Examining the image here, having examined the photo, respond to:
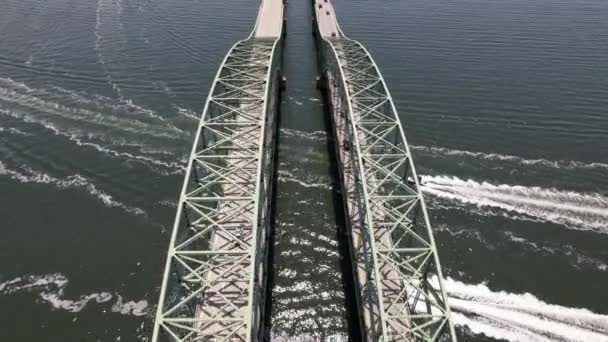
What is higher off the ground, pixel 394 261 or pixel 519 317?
pixel 394 261

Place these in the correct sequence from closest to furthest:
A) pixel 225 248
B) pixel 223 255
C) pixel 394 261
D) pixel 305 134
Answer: pixel 394 261
pixel 225 248
pixel 223 255
pixel 305 134

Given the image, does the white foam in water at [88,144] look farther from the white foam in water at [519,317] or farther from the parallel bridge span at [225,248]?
the white foam in water at [519,317]

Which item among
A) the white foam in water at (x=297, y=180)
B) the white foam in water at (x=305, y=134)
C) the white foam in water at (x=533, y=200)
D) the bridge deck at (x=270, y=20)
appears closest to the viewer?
the white foam in water at (x=533, y=200)

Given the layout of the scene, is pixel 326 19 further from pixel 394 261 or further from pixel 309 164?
pixel 394 261

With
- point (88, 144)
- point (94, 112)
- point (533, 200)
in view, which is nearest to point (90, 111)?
point (94, 112)

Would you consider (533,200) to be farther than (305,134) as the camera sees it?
No

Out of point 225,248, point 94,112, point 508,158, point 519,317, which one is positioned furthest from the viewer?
point 94,112

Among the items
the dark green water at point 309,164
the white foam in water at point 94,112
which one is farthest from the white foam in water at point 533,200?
the white foam in water at point 94,112
